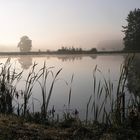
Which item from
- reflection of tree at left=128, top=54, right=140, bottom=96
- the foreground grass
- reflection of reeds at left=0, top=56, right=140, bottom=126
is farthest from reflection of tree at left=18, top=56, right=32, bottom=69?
the foreground grass

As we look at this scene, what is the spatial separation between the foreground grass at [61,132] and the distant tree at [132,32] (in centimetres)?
5221

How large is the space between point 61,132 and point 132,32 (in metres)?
56.3

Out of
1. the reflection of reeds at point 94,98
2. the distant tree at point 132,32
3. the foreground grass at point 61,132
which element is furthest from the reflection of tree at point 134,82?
the distant tree at point 132,32

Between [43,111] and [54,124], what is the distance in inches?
31.1

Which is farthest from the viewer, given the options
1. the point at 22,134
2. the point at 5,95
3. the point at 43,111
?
the point at 5,95

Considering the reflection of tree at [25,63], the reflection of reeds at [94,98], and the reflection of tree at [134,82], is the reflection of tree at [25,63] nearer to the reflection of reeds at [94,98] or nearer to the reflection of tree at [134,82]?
the reflection of tree at [134,82]

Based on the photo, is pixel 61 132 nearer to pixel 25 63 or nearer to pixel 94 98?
pixel 94 98

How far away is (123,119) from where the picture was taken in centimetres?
702

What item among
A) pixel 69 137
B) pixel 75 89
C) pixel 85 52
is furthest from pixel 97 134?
pixel 85 52

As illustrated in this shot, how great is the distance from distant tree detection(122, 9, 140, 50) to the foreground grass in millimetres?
52213

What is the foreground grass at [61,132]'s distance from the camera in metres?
5.63

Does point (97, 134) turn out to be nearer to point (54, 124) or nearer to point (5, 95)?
point (54, 124)

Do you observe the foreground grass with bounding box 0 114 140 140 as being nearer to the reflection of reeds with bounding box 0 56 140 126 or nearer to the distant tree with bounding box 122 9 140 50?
the reflection of reeds with bounding box 0 56 140 126

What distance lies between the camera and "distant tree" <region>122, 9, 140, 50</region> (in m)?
58.2
